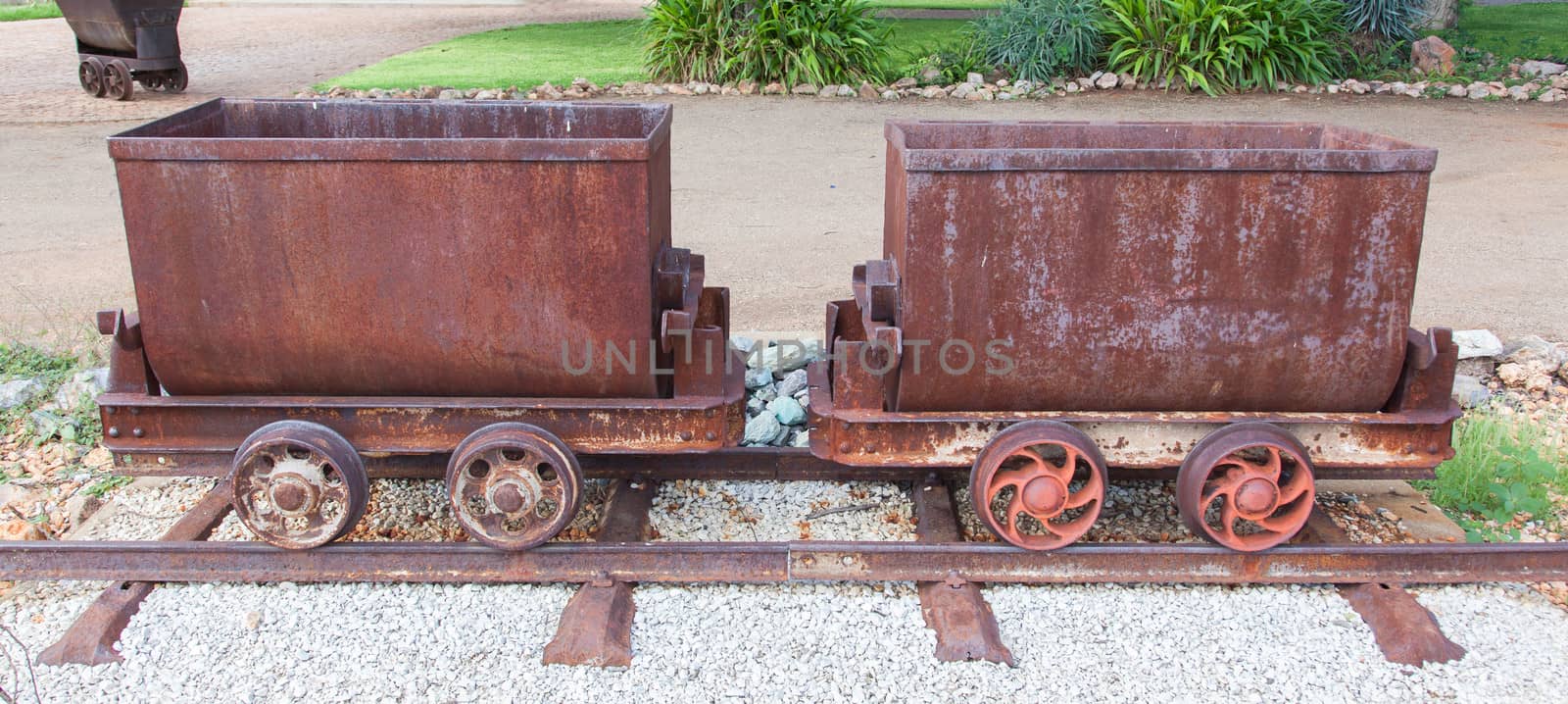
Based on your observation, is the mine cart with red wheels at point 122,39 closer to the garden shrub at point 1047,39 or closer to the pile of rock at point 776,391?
the garden shrub at point 1047,39

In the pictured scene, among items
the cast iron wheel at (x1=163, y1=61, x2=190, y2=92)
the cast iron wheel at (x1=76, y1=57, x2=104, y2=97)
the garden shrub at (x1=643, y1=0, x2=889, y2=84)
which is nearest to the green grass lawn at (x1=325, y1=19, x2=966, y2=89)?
the garden shrub at (x1=643, y1=0, x2=889, y2=84)

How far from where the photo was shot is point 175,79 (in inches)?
524

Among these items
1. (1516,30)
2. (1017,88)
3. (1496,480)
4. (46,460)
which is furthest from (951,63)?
(46,460)

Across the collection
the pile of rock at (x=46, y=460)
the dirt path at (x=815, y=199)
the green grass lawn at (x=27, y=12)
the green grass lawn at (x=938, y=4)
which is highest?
the green grass lawn at (x=938, y=4)

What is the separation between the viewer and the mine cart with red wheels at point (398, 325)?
10.1 feet

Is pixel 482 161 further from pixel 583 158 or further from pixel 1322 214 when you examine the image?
pixel 1322 214

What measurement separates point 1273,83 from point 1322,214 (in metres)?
10.8

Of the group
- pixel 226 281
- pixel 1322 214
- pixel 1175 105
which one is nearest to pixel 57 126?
pixel 226 281

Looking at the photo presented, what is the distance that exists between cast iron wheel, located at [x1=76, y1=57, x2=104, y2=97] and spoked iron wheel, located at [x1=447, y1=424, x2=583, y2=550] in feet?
39.1

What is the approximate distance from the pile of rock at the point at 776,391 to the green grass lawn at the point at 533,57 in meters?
8.29

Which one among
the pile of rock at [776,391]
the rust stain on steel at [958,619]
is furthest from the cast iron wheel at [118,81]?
the rust stain on steel at [958,619]

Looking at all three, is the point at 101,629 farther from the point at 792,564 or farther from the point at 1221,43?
the point at 1221,43

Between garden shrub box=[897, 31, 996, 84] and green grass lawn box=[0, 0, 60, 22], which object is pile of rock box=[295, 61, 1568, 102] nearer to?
garden shrub box=[897, 31, 996, 84]

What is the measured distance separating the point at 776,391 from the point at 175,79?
11429mm
